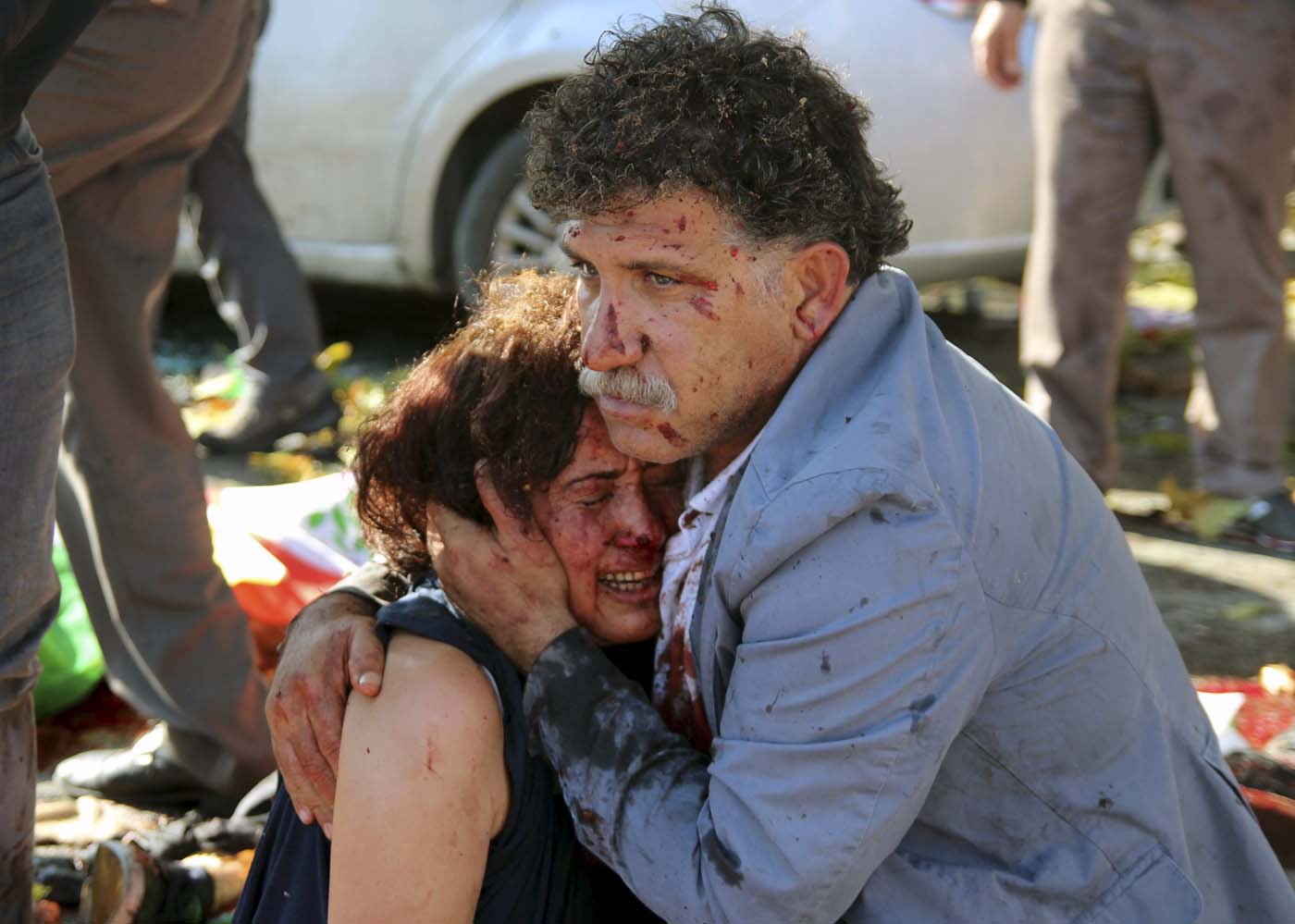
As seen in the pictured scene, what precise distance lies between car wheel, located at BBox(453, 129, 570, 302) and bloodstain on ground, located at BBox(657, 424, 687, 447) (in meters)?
3.49

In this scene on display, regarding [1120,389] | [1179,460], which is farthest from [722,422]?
[1120,389]

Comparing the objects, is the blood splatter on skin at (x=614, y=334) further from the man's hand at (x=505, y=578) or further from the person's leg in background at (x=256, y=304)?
the person's leg in background at (x=256, y=304)

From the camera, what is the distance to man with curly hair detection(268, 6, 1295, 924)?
1.73 metres

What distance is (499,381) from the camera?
213 centimetres

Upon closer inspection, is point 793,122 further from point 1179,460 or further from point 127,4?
point 1179,460

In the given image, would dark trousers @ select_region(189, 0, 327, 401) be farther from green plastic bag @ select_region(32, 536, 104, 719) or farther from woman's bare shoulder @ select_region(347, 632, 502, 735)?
woman's bare shoulder @ select_region(347, 632, 502, 735)

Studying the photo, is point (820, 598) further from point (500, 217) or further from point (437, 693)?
point (500, 217)

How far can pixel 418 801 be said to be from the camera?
1907 mm

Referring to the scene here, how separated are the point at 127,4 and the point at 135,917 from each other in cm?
150

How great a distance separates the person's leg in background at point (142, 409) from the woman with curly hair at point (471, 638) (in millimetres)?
797

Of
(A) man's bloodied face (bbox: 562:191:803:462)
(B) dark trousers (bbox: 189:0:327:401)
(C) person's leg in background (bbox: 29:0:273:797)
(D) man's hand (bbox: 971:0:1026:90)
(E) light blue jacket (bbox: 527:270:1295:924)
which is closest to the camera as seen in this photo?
(E) light blue jacket (bbox: 527:270:1295:924)

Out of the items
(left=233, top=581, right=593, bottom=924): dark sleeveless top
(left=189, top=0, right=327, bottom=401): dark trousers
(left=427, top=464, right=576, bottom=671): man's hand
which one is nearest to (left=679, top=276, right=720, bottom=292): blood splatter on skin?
(left=427, top=464, right=576, bottom=671): man's hand

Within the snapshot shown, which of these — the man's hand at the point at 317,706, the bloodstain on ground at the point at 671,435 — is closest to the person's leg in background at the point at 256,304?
the man's hand at the point at 317,706

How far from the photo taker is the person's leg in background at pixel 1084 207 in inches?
172
